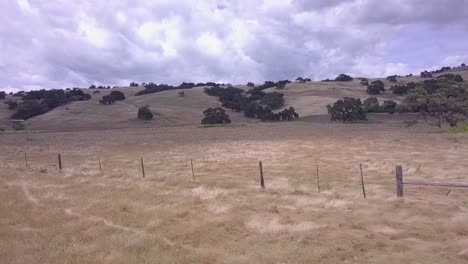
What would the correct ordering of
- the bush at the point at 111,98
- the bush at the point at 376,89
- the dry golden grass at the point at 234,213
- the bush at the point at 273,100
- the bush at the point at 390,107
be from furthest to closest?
the bush at the point at 111,98, the bush at the point at 376,89, the bush at the point at 273,100, the bush at the point at 390,107, the dry golden grass at the point at 234,213

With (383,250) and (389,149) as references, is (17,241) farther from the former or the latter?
(389,149)

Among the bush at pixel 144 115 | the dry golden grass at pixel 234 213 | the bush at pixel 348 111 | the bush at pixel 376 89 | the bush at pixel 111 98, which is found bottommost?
the dry golden grass at pixel 234 213

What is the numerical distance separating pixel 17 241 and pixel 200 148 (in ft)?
85.6

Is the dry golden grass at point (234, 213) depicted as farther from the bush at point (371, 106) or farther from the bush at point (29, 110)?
the bush at point (29, 110)

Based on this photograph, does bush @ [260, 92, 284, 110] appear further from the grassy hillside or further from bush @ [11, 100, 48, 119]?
bush @ [11, 100, 48, 119]

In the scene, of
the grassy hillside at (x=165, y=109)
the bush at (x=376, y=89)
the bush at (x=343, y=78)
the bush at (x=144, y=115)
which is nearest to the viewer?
the grassy hillside at (x=165, y=109)

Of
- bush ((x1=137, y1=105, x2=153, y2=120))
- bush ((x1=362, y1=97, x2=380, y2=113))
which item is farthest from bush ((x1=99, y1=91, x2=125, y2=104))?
bush ((x1=362, y1=97, x2=380, y2=113))

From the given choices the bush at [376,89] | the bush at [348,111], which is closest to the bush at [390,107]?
the bush at [348,111]

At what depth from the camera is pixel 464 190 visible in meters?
18.0

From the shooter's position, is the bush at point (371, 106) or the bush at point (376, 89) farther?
the bush at point (376, 89)

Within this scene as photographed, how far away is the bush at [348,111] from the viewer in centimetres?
7075

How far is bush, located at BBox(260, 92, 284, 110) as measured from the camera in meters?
97.4

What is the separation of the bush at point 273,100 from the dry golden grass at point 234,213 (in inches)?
2626

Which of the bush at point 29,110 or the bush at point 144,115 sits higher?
the bush at point 29,110
